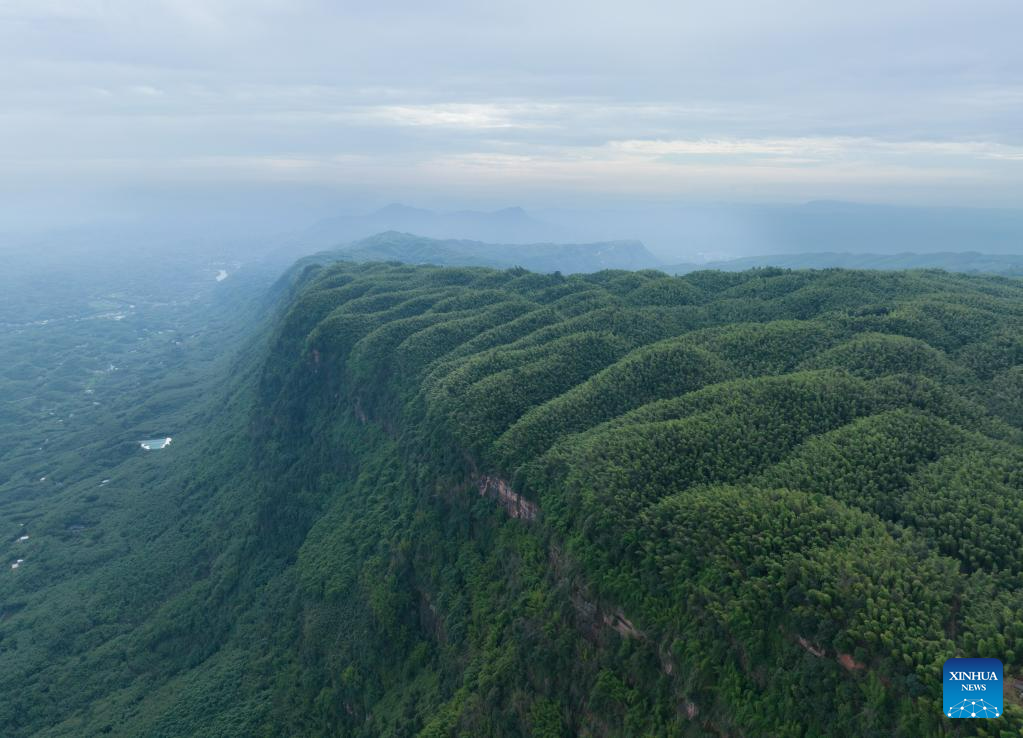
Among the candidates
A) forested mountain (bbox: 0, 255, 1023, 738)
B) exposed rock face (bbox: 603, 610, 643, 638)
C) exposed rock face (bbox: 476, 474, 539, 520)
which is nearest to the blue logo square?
forested mountain (bbox: 0, 255, 1023, 738)

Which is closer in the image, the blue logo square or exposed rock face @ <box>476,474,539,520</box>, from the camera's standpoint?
the blue logo square

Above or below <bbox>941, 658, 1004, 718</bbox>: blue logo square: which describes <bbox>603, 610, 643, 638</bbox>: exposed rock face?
below

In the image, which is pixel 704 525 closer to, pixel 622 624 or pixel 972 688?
pixel 622 624

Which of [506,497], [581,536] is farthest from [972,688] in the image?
[506,497]

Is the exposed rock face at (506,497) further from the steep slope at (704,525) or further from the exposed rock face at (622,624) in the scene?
the exposed rock face at (622,624)

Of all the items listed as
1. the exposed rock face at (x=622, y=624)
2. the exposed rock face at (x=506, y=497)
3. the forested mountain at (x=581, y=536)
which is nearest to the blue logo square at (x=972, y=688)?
the forested mountain at (x=581, y=536)

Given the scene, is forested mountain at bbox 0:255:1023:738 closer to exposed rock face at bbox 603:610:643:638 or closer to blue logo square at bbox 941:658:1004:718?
exposed rock face at bbox 603:610:643:638
